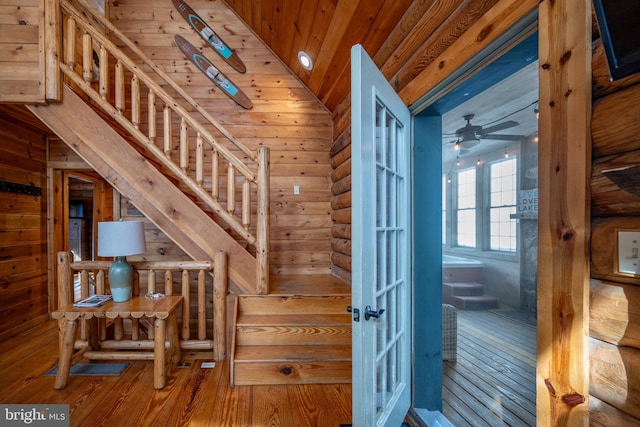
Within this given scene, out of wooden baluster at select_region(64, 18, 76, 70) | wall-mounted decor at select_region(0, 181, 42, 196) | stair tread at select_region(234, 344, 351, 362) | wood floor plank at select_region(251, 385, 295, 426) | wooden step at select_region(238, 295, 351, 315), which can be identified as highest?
wooden baluster at select_region(64, 18, 76, 70)

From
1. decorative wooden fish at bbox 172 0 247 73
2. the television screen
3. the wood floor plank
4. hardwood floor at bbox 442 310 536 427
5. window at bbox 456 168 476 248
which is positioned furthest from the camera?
window at bbox 456 168 476 248

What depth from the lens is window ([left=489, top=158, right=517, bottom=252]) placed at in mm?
5172

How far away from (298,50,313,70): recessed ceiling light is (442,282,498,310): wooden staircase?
409cm

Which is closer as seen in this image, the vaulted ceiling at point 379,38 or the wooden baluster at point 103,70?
the vaulted ceiling at point 379,38

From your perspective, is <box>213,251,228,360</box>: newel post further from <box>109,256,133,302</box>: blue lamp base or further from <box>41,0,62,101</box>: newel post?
<box>41,0,62,101</box>: newel post

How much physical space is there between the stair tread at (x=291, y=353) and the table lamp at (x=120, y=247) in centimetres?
113

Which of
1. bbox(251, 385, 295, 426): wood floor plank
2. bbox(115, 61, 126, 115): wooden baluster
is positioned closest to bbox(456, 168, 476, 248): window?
bbox(251, 385, 295, 426): wood floor plank

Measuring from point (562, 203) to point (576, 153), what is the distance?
0.16 meters

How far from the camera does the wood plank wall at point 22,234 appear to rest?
10.5 ft

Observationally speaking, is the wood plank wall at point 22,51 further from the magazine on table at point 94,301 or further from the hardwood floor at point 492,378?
the hardwood floor at point 492,378

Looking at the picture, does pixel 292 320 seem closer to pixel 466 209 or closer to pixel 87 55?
pixel 87 55

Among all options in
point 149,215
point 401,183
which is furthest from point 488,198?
point 149,215

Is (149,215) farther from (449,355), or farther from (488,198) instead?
(488,198)

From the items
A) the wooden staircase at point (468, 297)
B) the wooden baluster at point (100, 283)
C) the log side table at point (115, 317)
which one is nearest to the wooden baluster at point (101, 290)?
Answer: the wooden baluster at point (100, 283)
